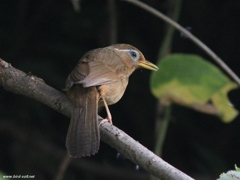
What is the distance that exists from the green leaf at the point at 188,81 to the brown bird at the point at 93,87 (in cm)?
113

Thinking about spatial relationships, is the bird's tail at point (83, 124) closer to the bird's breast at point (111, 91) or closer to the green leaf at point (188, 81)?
the bird's breast at point (111, 91)

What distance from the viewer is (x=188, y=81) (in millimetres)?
2059

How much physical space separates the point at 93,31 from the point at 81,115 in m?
2.12

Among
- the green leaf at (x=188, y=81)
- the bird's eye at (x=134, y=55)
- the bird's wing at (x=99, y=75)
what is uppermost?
the green leaf at (x=188, y=81)

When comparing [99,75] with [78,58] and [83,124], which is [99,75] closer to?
[83,124]

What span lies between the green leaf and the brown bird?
1.13 metres

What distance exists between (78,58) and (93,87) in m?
1.77

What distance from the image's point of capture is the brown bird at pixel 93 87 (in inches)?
129

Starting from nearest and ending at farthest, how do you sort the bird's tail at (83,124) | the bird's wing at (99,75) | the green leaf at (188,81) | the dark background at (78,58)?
the green leaf at (188,81) → the bird's tail at (83,124) → the bird's wing at (99,75) → the dark background at (78,58)

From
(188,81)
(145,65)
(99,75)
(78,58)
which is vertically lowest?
(78,58)

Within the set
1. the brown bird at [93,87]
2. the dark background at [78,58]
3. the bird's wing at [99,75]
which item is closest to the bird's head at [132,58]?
the brown bird at [93,87]

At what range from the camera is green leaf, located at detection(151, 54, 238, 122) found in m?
2.02

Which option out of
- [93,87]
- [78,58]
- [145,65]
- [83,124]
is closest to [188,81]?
[83,124]

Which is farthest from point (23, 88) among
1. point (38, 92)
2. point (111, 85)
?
point (111, 85)
